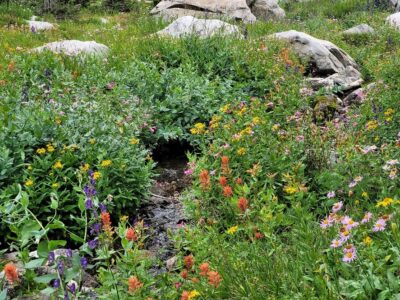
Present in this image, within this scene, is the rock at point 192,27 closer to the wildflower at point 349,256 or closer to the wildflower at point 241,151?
the wildflower at point 241,151

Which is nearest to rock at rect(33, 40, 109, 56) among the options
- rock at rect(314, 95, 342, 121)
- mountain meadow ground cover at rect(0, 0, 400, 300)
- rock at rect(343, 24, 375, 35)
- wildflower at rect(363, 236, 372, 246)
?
mountain meadow ground cover at rect(0, 0, 400, 300)

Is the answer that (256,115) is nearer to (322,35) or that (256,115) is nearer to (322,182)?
(322,182)

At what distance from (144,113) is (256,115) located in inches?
52.5

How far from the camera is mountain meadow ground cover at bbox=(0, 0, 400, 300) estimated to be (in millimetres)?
2414

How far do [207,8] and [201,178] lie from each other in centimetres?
1407

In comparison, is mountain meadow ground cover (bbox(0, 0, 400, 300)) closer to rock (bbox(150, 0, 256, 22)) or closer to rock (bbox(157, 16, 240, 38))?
rock (bbox(157, 16, 240, 38))

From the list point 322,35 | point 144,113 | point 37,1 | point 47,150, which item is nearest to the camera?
point 47,150

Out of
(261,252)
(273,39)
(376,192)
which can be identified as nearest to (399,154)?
(376,192)

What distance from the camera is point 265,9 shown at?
1741cm

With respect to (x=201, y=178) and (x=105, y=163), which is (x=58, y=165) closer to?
(x=105, y=163)

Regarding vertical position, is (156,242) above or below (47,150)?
below

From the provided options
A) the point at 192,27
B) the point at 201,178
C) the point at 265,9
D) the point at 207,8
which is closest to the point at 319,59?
the point at 192,27

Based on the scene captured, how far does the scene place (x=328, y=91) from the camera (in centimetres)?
620

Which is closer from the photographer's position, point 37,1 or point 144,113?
point 144,113
